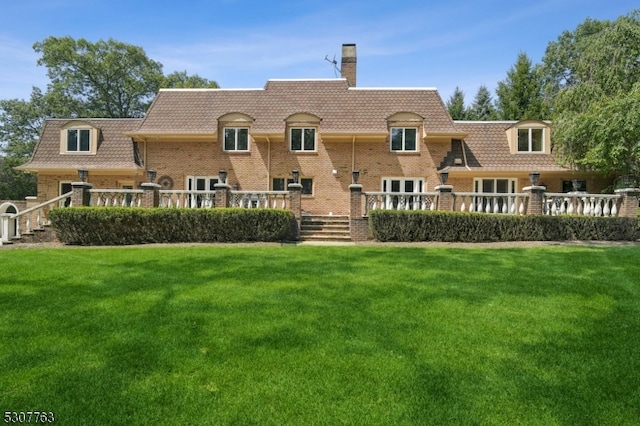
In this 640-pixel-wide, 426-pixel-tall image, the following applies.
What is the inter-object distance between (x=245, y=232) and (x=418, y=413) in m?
10.6

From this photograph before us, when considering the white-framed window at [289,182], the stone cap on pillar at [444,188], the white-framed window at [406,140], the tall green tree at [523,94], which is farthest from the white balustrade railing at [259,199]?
the tall green tree at [523,94]

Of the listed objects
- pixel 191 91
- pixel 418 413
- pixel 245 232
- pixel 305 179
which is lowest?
pixel 418 413

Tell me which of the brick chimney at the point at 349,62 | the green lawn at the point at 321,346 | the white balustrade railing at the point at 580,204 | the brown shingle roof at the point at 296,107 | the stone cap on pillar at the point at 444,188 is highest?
the brick chimney at the point at 349,62

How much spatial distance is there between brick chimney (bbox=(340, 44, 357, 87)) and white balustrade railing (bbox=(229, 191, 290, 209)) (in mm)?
12319

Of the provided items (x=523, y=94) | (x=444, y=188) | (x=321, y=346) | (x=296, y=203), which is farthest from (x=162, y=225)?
(x=523, y=94)

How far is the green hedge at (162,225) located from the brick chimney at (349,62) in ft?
45.9

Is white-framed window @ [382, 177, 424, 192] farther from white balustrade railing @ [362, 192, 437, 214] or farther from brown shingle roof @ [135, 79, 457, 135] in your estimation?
white balustrade railing @ [362, 192, 437, 214]

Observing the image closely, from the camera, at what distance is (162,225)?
1277cm

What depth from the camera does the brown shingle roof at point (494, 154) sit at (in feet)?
65.6

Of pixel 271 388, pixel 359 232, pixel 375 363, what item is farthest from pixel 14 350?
pixel 359 232

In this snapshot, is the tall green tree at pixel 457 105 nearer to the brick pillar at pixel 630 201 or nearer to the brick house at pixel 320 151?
the brick house at pixel 320 151

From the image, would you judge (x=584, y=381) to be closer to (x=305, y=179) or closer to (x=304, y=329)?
(x=304, y=329)

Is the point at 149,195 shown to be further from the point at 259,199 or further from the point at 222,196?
the point at 259,199

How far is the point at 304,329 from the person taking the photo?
4.52 metres
